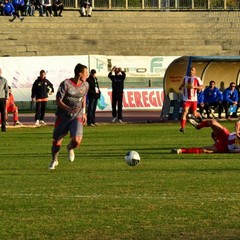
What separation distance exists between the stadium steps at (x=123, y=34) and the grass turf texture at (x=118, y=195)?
34.2 meters

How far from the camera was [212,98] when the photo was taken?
42.2 m

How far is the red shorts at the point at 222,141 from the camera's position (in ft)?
71.4

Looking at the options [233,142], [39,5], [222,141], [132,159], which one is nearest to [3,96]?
[222,141]

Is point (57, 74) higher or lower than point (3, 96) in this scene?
lower

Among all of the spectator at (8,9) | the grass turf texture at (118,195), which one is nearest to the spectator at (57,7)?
the spectator at (8,9)

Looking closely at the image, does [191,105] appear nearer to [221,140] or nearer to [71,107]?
[221,140]

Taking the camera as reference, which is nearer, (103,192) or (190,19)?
(103,192)

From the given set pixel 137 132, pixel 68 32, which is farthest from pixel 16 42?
pixel 137 132

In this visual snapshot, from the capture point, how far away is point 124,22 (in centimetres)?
6291

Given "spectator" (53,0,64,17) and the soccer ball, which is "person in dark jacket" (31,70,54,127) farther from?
"spectator" (53,0,64,17)

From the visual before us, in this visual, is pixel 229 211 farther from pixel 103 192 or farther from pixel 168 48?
pixel 168 48

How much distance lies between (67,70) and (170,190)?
35840 mm

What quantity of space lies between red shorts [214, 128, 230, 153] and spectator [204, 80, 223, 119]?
1996 cm

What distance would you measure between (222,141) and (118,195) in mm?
7499
